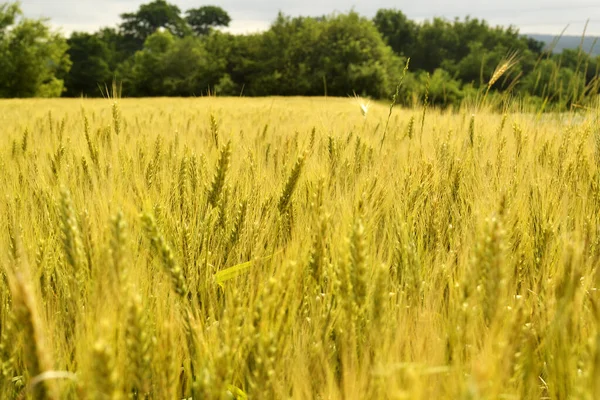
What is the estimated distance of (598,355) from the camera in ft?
1.64

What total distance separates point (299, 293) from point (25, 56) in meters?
38.8

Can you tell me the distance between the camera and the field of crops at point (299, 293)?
64 cm

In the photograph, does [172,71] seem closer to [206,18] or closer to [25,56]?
[25,56]

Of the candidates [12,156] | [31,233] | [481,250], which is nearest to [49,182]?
[31,233]

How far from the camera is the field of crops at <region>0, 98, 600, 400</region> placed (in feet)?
2.10

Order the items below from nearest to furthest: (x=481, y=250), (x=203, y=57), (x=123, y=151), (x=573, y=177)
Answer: (x=481, y=250) → (x=573, y=177) → (x=123, y=151) → (x=203, y=57)

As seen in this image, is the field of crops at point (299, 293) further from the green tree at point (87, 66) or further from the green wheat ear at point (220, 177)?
the green tree at point (87, 66)

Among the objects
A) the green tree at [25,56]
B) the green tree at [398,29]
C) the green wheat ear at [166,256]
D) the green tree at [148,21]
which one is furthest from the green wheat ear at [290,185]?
the green tree at [148,21]

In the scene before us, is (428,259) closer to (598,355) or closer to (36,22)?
(598,355)

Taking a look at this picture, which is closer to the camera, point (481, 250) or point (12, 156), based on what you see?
point (481, 250)

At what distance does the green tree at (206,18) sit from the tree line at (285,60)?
29305 millimetres

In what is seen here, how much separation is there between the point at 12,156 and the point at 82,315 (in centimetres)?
180

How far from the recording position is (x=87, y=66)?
4294 cm

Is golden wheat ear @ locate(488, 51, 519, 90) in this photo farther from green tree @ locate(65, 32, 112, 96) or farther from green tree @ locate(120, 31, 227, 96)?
green tree @ locate(65, 32, 112, 96)
